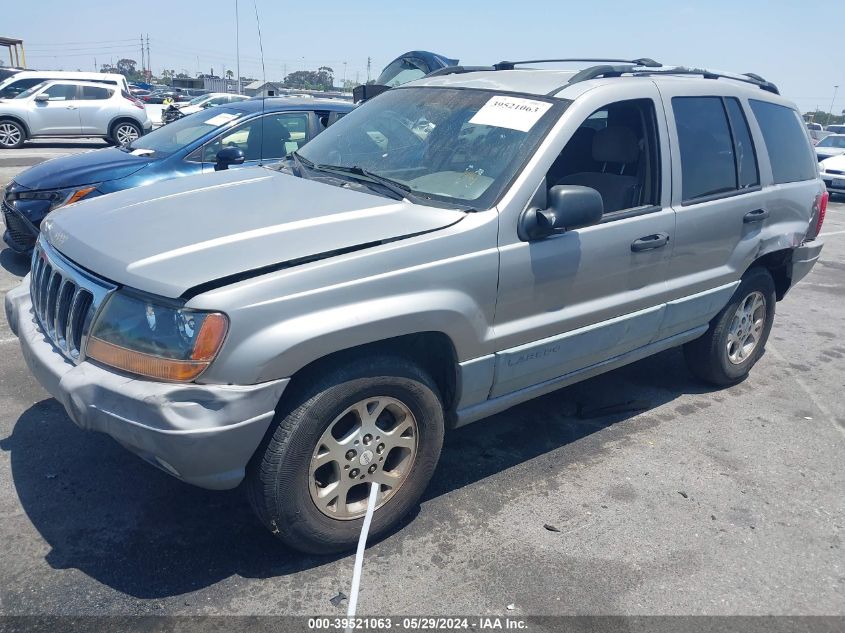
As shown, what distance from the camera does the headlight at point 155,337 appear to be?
2.52 m

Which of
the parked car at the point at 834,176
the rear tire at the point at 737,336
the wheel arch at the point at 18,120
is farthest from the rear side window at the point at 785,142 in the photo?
the wheel arch at the point at 18,120

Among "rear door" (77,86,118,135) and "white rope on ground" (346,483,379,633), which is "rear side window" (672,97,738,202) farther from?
"rear door" (77,86,118,135)

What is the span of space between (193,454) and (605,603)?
1.69 m

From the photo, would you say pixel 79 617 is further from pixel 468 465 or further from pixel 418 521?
pixel 468 465

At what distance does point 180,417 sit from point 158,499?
3.37 ft

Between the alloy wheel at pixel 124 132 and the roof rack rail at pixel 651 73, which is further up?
the roof rack rail at pixel 651 73

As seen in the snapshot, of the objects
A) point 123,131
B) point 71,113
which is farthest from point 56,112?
point 123,131

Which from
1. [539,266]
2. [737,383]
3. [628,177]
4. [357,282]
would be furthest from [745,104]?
[357,282]

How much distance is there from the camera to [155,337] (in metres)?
2.60

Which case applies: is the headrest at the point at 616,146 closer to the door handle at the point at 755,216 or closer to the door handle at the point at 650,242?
the door handle at the point at 650,242

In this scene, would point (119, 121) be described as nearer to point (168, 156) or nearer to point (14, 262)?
point (14, 262)

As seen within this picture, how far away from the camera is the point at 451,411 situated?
3.32 meters

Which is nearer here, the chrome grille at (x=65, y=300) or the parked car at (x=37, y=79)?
the chrome grille at (x=65, y=300)

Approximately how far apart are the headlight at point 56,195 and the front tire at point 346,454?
4629 millimetres
